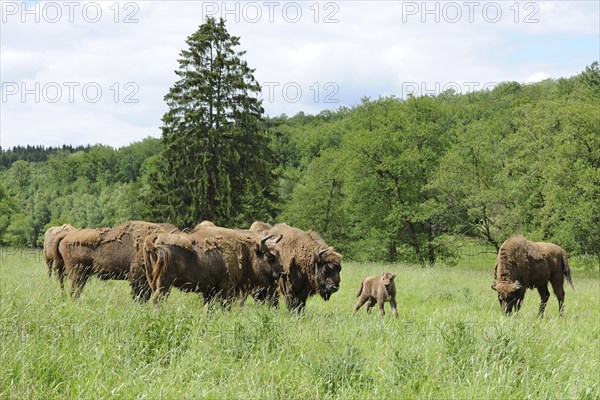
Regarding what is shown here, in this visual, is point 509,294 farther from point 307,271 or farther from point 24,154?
point 24,154

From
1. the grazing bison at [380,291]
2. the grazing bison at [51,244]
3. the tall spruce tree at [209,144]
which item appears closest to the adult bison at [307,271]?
the grazing bison at [380,291]

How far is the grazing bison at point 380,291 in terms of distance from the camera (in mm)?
11516

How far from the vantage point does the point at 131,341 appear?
16.8ft

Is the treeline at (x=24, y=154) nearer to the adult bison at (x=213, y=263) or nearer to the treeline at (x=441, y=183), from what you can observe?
the treeline at (x=441, y=183)

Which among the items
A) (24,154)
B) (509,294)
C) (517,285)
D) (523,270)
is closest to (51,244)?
(509,294)

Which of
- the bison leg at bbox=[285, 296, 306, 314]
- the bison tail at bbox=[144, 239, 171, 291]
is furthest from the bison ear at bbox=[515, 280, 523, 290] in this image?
the bison tail at bbox=[144, 239, 171, 291]

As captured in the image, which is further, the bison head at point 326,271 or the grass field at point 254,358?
the bison head at point 326,271

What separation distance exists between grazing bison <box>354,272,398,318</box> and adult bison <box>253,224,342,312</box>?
1620mm

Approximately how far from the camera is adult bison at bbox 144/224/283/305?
8086 millimetres

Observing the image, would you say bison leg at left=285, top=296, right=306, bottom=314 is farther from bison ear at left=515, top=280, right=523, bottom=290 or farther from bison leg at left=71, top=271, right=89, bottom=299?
bison ear at left=515, top=280, right=523, bottom=290

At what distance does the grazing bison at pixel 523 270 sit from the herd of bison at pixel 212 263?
6cm

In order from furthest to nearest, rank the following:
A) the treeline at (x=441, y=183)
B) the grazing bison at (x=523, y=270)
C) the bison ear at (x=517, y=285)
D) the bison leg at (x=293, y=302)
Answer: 1. the treeline at (x=441, y=183)
2. the grazing bison at (x=523, y=270)
3. the bison ear at (x=517, y=285)
4. the bison leg at (x=293, y=302)

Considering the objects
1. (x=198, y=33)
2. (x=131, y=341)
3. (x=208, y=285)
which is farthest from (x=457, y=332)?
(x=198, y=33)

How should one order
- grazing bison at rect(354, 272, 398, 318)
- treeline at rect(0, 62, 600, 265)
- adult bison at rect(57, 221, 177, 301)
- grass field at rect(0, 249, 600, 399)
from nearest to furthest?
grass field at rect(0, 249, 600, 399) → adult bison at rect(57, 221, 177, 301) → grazing bison at rect(354, 272, 398, 318) → treeline at rect(0, 62, 600, 265)
